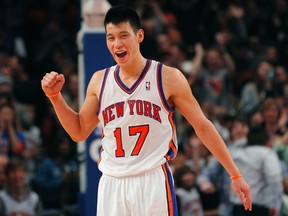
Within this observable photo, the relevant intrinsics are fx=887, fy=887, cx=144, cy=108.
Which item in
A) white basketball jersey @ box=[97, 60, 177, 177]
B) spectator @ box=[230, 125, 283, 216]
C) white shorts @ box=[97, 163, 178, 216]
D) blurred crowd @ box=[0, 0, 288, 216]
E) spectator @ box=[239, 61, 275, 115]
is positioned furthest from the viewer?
spectator @ box=[239, 61, 275, 115]

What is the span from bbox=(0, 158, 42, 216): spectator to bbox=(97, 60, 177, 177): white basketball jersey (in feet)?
14.7

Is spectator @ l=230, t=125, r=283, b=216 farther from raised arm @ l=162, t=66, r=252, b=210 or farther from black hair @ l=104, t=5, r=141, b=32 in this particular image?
black hair @ l=104, t=5, r=141, b=32

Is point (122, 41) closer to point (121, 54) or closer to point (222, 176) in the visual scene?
point (121, 54)

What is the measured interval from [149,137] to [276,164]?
174 inches

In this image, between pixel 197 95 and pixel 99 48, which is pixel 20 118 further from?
pixel 99 48

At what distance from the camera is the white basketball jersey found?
255 inches

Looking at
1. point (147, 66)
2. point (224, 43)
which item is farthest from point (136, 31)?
point (224, 43)

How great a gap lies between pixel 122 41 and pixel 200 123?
2.75 ft

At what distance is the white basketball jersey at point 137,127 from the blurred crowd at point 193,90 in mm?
4262

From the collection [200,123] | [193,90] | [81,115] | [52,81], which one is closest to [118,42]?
[52,81]

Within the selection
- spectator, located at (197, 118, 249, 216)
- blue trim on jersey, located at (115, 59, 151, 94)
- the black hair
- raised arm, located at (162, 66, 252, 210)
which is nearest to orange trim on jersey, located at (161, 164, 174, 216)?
raised arm, located at (162, 66, 252, 210)

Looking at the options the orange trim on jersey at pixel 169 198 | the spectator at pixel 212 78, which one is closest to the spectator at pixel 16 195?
the spectator at pixel 212 78

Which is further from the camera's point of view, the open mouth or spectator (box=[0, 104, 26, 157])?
spectator (box=[0, 104, 26, 157])

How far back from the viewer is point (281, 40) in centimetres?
1792
